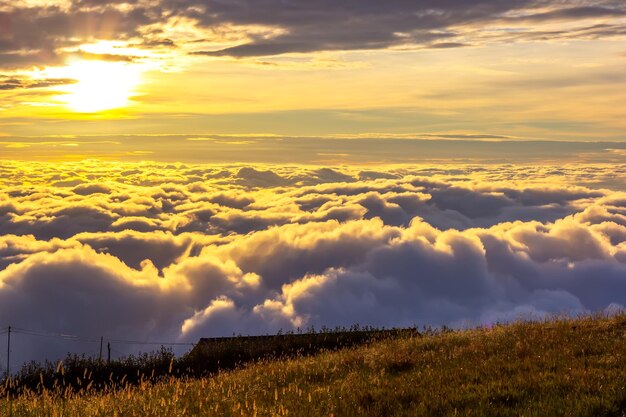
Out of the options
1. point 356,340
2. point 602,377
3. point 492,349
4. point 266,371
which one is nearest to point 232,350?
point 356,340

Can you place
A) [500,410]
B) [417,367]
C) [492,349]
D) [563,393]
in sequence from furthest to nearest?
[492,349]
[417,367]
[563,393]
[500,410]

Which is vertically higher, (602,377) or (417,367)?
(602,377)

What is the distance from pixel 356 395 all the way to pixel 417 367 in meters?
3.01

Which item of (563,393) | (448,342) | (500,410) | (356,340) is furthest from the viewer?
(356,340)

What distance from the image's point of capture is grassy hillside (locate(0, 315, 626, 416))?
29.4ft

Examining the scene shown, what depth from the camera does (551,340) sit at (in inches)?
570

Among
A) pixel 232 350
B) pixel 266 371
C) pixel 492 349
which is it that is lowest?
pixel 232 350

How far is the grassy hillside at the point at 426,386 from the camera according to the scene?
29.4ft

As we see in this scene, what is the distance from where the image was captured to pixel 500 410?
28.6ft

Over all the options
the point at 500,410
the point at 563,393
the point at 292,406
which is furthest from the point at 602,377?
the point at 292,406

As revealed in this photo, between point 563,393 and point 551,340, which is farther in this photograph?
point 551,340

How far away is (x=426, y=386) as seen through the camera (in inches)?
423

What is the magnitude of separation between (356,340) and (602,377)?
569 inches

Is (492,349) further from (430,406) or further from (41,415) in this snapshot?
(41,415)
